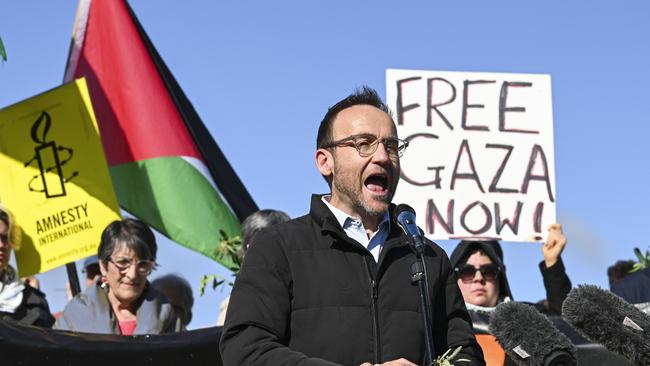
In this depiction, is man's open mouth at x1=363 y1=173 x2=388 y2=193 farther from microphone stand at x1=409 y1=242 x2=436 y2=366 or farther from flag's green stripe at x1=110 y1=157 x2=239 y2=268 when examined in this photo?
flag's green stripe at x1=110 y1=157 x2=239 y2=268

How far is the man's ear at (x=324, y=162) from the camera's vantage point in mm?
4184

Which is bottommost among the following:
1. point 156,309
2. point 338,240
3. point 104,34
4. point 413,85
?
point 156,309

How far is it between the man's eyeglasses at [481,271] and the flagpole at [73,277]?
10.7 ft

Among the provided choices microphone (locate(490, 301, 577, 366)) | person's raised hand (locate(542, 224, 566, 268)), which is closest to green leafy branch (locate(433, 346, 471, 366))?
microphone (locate(490, 301, 577, 366))

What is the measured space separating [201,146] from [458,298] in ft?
24.1

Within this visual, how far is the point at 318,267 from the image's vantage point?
394 cm

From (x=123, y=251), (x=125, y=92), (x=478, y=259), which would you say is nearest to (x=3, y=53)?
(x=123, y=251)

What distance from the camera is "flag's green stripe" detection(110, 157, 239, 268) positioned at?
10.2 metres

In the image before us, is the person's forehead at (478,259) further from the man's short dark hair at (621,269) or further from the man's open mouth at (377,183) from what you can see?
the man's open mouth at (377,183)

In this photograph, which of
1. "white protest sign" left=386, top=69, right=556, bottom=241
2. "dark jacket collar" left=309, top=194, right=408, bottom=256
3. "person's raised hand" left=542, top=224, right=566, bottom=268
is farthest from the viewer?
"white protest sign" left=386, top=69, right=556, bottom=241

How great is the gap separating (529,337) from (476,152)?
12.5 feet

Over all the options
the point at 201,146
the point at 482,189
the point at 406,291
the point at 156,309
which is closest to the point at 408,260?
the point at 406,291

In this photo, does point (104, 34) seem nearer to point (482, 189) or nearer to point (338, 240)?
point (482, 189)

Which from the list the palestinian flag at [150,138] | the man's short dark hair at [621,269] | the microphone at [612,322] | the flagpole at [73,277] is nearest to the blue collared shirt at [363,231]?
the microphone at [612,322]
